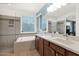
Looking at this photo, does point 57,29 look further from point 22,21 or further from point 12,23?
point 12,23

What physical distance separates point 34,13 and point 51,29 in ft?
2.66

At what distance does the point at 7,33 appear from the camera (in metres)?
2.87

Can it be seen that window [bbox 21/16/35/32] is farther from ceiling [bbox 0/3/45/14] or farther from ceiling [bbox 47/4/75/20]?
ceiling [bbox 47/4/75/20]

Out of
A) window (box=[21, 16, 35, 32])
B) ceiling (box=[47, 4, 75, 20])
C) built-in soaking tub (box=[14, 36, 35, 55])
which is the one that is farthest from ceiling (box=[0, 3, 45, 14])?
built-in soaking tub (box=[14, 36, 35, 55])

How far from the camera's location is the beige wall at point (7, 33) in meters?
2.79

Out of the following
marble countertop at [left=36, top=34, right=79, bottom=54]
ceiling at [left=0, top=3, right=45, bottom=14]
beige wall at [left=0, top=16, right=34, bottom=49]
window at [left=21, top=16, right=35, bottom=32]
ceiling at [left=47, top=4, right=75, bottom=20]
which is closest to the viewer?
marble countertop at [left=36, top=34, right=79, bottom=54]

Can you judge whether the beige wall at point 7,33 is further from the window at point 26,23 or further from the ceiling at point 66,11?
the ceiling at point 66,11

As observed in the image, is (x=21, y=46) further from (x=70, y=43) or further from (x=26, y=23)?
(x=70, y=43)

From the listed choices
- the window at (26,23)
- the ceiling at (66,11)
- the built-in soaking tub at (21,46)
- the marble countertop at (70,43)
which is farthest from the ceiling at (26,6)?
the marble countertop at (70,43)

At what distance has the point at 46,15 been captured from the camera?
12.3ft

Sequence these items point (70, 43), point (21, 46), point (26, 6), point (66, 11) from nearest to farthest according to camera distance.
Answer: point (70, 43) → point (66, 11) → point (26, 6) → point (21, 46)

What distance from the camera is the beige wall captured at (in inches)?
110

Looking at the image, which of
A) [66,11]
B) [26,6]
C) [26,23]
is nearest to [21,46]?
[26,23]

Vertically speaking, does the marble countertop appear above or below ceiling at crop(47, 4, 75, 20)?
below
